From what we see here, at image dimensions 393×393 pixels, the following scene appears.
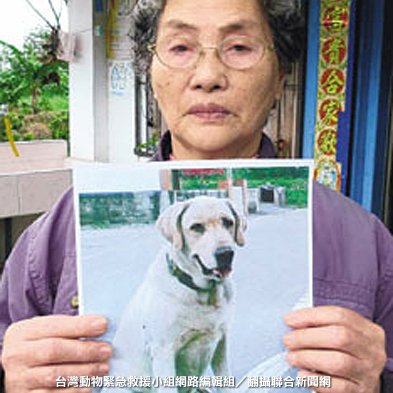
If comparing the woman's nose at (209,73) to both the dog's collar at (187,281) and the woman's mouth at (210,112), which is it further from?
the dog's collar at (187,281)

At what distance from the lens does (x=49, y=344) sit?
65 cm

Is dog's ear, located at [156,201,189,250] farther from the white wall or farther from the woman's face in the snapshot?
the white wall

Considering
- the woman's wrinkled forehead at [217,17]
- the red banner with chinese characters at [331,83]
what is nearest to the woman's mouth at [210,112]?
the woman's wrinkled forehead at [217,17]

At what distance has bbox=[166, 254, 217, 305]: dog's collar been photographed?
2.27 feet

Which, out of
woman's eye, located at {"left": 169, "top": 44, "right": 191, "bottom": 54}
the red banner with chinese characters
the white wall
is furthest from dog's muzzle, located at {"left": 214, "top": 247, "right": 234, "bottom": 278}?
the white wall

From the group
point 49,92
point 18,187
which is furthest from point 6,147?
point 49,92

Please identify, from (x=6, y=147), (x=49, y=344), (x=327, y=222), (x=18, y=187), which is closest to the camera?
(x=49, y=344)

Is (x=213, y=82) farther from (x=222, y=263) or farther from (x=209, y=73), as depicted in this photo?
(x=222, y=263)

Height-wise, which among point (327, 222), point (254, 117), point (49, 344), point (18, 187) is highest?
point (254, 117)

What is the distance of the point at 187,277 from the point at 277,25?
1.48 ft

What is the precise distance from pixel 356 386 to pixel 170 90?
503 mm

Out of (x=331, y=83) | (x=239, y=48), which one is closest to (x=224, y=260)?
(x=239, y=48)

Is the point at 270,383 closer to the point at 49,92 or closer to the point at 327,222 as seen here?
the point at 327,222

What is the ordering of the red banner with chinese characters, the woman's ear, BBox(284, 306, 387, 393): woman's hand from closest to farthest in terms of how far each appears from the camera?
BBox(284, 306, 387, 393): woman's hand → the woman's ear → the red banner with chinese characters
